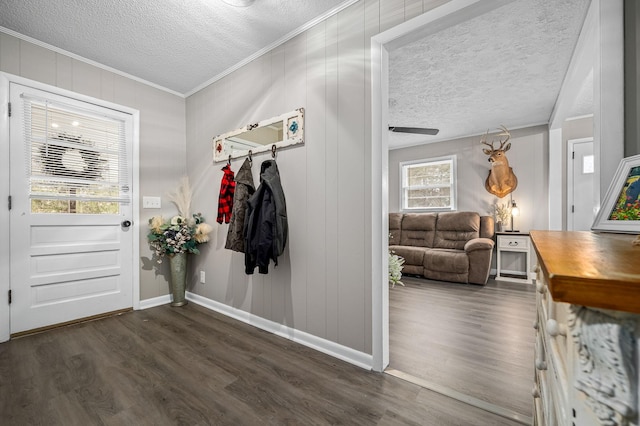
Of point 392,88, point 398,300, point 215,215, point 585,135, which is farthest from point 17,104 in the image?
point 585,135

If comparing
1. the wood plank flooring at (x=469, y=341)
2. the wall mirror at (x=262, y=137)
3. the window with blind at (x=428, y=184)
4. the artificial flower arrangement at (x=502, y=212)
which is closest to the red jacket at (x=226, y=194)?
the wall mirror at (x=262, y=137)

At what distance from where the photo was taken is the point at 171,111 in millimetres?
3312

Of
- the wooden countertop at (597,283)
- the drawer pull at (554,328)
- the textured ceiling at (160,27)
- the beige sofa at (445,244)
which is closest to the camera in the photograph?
the wooden countertop at (597,283)

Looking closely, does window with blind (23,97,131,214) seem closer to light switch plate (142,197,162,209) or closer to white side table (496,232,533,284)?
light switch plate (142,197,162,209)

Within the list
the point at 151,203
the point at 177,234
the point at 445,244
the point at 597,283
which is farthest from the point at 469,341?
the point at 151,203

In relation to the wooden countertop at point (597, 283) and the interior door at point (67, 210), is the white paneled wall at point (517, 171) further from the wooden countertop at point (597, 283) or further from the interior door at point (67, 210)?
the interior door at point (67, 210)

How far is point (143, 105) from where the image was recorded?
3072 mm

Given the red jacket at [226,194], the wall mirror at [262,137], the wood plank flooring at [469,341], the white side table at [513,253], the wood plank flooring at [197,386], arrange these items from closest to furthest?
the wood plank flooring at [197,386], the wood plank flooring at [469,341], the wall mirror at [262,137], the red jacket at [226,194], the white side table at [513,253]

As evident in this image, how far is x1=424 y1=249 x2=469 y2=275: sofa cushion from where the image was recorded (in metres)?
4.05

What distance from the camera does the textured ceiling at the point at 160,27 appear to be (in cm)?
197

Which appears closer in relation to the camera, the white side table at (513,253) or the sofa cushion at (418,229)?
the white side table at (513,253)

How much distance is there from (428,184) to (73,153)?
536 centimetres

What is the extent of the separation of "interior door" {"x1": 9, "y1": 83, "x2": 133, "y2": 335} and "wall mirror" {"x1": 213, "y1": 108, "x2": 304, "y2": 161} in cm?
107

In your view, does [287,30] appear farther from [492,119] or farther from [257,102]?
[492,119]
